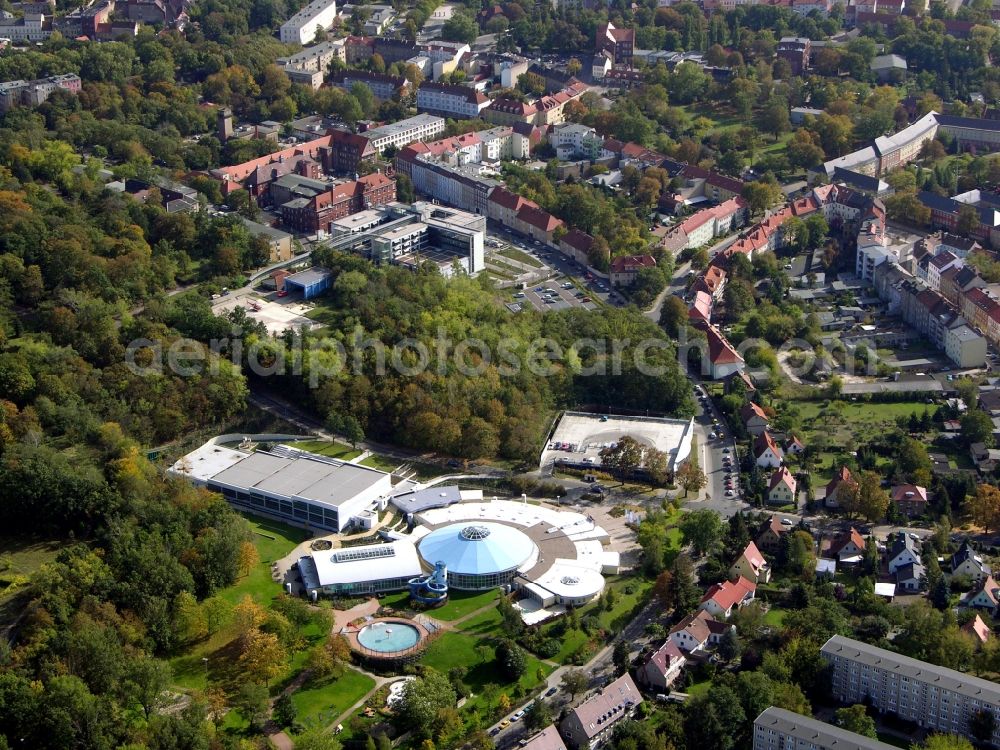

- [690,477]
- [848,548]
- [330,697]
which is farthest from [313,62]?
[330,697]

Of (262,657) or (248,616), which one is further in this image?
(248,616)

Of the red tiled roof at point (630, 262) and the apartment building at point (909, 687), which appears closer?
the apartment building at point (909, 687)

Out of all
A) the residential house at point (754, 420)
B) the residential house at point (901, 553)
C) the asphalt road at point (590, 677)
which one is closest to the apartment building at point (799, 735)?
the asphalt road at point (590, 677)

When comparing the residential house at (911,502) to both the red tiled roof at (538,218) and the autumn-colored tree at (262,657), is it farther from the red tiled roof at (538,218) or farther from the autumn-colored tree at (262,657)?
the red tiled roof at (538,218)

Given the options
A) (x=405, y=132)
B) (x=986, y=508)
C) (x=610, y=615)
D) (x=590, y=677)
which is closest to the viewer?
(x=590, y=677)

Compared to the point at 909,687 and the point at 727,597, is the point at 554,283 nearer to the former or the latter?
the point at 727,597
